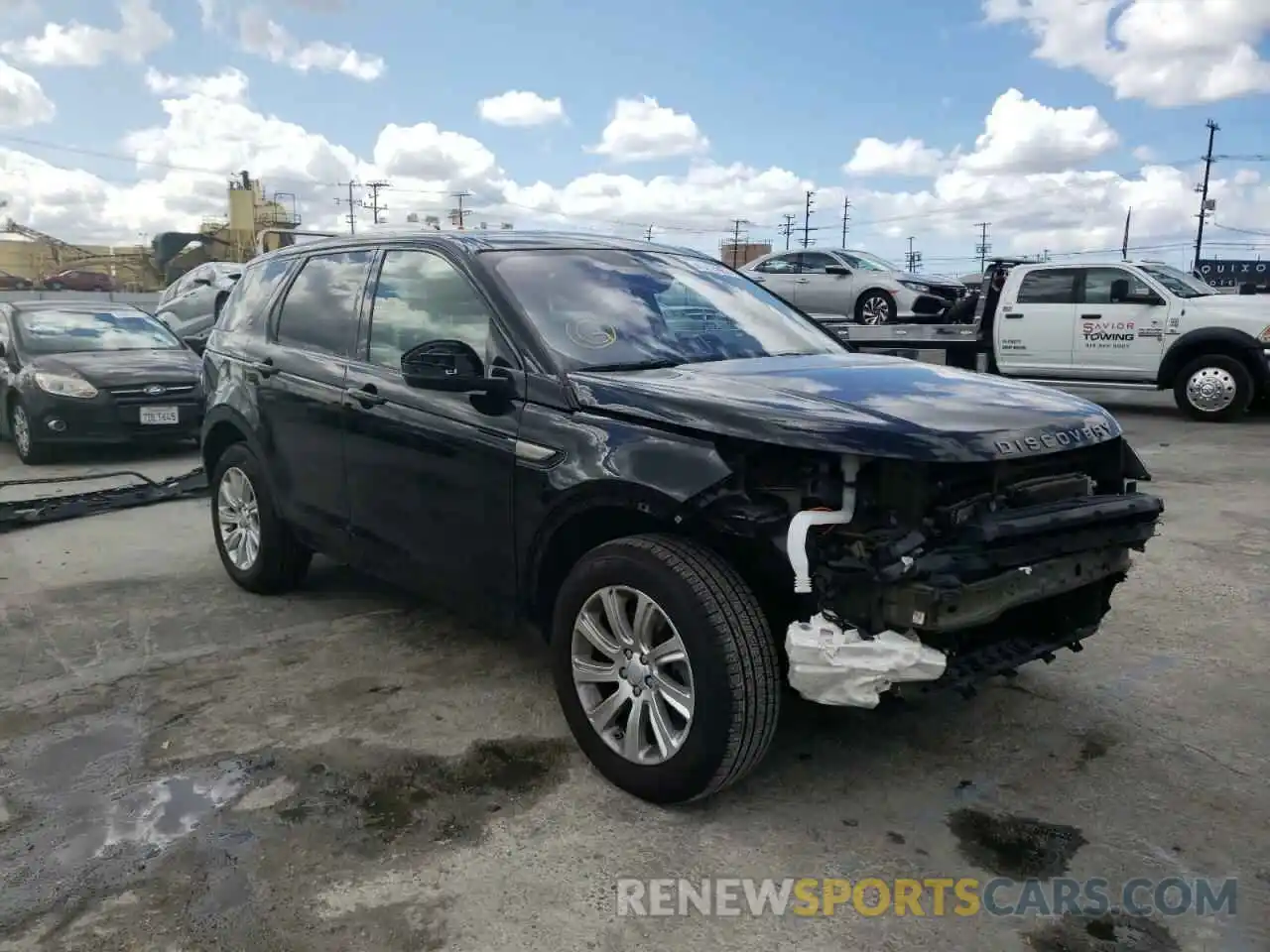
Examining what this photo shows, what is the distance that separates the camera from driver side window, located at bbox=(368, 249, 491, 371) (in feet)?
12.6

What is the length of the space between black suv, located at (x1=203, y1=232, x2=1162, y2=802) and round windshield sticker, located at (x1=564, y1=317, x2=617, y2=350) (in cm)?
1

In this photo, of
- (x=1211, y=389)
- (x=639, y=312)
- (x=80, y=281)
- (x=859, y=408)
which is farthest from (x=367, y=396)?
(x=80, y=281)

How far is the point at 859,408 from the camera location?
2965 millimetres

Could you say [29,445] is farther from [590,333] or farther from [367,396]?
[590,333]

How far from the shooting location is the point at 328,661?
4.41 metres

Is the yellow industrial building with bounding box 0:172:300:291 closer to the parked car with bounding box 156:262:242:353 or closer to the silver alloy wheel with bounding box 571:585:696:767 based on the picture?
the parked car with bounding box 156:262:242:353

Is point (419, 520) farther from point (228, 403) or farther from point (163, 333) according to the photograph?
point (163, 333)

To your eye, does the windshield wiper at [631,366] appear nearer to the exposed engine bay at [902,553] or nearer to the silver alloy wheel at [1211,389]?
the exposed engine bay at [902,553]

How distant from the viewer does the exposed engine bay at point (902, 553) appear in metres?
2.78

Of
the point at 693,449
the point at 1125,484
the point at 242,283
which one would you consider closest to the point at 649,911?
the point at 693,449

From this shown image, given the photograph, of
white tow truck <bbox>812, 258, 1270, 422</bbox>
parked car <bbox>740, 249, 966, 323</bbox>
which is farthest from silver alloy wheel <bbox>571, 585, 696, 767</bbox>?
→ parked car <bbox>740, 249, 966, 323</bbox>

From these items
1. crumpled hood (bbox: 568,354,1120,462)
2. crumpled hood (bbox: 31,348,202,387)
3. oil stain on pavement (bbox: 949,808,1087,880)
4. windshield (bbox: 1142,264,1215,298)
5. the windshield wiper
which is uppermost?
Result: windshield (bbox: 1142,264,1215,298)

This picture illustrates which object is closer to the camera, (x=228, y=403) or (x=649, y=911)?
(x=649, y=911)

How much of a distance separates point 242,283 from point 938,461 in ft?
13.9
